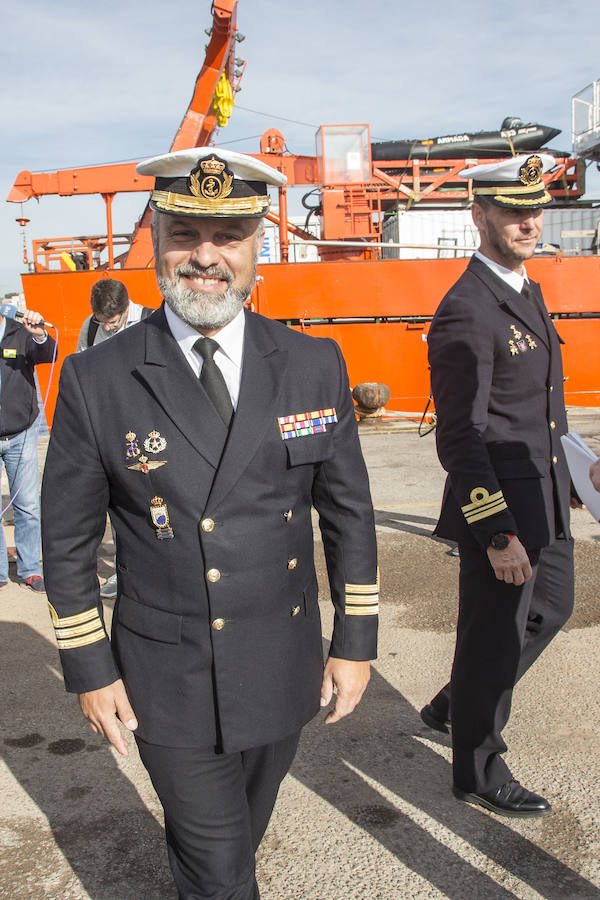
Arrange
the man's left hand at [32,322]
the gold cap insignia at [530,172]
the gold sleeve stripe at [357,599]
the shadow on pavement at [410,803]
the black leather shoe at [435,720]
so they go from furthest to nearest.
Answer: the man's left hand at [32,322], the black leather shoe at [435,720], the gold cap insignia at [530,172], the shadow on pavement at [410,803], the gold sleeve stripe at [357,599]

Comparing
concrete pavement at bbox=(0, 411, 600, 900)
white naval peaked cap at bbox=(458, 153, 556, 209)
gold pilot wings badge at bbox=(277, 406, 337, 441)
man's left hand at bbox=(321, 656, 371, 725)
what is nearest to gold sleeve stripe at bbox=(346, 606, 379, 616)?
man's left hand at bbox=(321, 656, 371, 725)

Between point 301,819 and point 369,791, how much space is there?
29 centimetres

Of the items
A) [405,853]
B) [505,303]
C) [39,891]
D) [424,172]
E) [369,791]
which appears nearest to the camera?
[39,891]

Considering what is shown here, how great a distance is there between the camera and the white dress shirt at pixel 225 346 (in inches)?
71.1

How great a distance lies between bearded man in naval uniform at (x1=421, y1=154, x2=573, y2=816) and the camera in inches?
101

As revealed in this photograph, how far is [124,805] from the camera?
277 cm

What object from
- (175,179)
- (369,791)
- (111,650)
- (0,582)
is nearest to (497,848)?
(369,791)

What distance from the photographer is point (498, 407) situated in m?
2.62

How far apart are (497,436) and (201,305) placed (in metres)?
1.26

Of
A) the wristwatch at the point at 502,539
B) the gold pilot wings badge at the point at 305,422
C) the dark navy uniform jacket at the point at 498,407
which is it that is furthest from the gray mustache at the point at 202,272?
the wristwatch at the point at 502,539

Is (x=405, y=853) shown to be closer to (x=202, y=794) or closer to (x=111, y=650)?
(x=202, y=794)

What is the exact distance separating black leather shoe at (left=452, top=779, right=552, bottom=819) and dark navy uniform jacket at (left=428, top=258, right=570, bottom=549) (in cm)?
82

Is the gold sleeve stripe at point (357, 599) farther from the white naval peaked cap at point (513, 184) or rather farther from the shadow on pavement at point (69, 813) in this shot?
the white naval peaked cap at point (513, 184)

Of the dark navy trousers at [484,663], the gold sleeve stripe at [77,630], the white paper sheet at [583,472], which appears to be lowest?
the dark navy trousers at [484,663]
